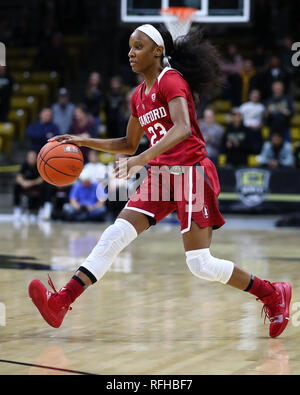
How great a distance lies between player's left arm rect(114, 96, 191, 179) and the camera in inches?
181

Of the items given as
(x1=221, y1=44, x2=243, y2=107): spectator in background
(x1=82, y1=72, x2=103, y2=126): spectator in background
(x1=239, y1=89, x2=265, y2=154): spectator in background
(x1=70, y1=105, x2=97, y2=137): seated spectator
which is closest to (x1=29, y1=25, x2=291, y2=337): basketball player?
(x1=239, y1=89, x2=265, y2=154): spectator in background

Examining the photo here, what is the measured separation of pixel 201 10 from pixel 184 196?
363 inches

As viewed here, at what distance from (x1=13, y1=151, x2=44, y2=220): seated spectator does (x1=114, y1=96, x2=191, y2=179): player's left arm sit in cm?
936

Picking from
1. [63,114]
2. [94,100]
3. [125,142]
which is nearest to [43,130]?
[63,114]

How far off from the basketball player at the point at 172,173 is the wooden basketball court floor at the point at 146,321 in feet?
0.98

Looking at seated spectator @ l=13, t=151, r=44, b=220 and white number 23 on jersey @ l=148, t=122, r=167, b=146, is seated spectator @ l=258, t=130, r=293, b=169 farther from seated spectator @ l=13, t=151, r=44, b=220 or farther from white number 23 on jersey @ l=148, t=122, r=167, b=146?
white number 23 on jersey @ l=148, t=122, r=167, b=146

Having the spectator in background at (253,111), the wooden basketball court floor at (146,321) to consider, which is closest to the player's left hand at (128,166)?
the wooden basketball court floor at (146,321)

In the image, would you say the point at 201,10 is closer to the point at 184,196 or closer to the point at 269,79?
the point at 269,79

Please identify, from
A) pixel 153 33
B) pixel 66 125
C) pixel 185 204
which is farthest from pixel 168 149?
pixel 66 125

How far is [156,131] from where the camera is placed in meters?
4.94

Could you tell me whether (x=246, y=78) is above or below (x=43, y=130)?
above

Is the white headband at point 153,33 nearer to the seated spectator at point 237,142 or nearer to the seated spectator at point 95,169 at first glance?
the seated spectator at point 95,169

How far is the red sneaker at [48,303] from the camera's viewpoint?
15.6 feet

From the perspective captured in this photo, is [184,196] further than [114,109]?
No
